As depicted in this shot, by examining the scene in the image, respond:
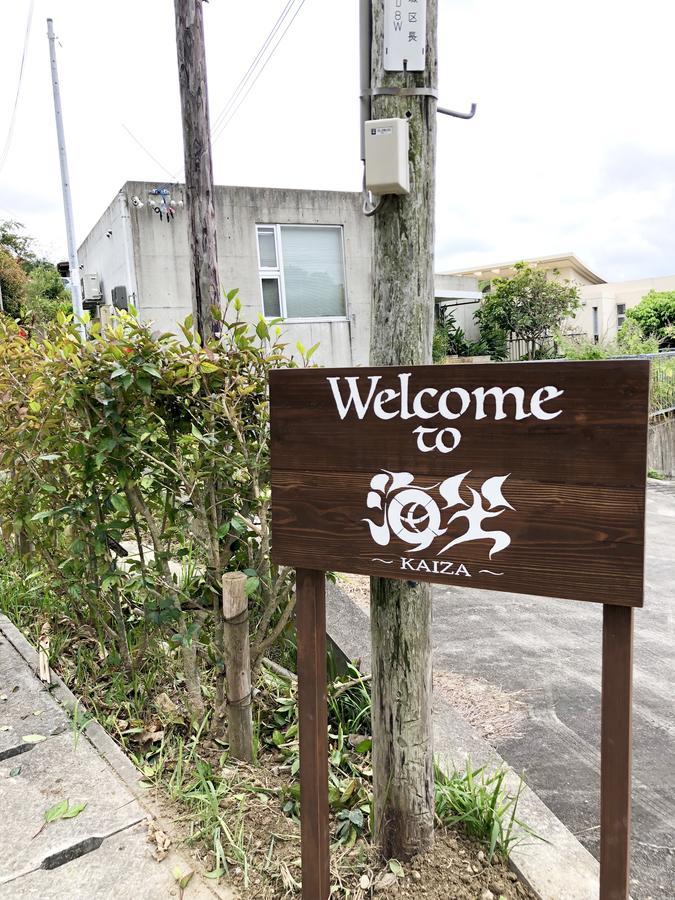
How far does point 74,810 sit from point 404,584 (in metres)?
1.35

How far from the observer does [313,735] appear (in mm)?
1829

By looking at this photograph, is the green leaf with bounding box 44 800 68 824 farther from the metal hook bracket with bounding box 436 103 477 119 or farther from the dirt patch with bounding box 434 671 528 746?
the metal hook bracket with bounding box 436 103 477 119

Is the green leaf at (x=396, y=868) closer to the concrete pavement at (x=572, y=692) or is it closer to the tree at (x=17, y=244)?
the concrete pavement at (x=572, y=692)


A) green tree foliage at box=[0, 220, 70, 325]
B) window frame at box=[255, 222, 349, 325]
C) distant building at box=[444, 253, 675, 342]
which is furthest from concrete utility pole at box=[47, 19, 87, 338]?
distant building at box=[444, 253, 675, 342]

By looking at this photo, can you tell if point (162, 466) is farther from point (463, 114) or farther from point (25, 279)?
point (25, 279)

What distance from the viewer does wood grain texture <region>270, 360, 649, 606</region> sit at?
4.57 feet

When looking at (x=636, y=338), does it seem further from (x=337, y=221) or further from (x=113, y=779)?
(x=113, y=779)

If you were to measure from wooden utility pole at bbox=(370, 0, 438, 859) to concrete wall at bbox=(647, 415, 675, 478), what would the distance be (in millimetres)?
11393

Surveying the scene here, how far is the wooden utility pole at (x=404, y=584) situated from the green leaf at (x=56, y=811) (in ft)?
3.40

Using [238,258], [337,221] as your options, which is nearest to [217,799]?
[238,258]

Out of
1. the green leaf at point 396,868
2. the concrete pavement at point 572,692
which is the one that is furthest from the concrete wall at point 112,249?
the green leaf at point 396,868

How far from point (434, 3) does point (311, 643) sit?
185cm

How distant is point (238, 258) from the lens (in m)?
11.2

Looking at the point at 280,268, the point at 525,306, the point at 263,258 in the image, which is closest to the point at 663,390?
the point at 280,268
